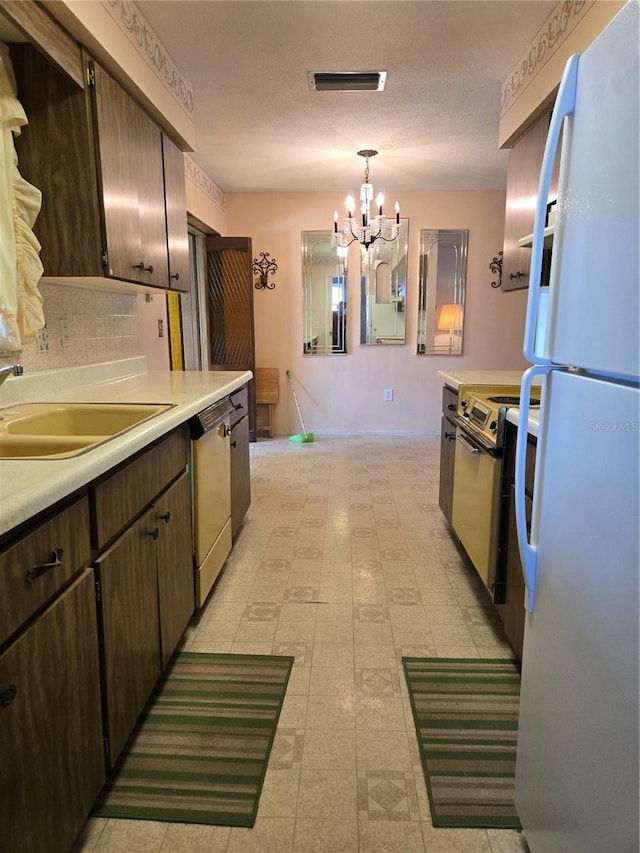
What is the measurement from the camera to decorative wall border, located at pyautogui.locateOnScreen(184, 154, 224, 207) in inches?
165

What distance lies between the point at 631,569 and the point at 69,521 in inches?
40.1

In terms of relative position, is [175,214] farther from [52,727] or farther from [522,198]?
[52,727]

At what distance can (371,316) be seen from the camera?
5.55 meters

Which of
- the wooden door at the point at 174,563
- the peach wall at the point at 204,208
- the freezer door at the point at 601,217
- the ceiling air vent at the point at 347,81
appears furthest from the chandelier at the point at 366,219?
the freezer door at the point at 601,217

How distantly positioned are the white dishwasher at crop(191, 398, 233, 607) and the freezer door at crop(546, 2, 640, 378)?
139 centimetres

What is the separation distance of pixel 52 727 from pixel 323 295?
4955mm

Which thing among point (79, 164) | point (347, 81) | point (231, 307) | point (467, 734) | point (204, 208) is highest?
point (347, 81)

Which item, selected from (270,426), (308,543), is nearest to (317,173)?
(270,426)

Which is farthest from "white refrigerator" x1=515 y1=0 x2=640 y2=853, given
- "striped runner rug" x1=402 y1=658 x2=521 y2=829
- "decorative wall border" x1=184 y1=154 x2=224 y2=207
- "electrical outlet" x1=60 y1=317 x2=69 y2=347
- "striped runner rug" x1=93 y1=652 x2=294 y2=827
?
"decorative wall border" x1=184 y1=154 x2=224 y2=207

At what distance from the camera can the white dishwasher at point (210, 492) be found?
2.03m

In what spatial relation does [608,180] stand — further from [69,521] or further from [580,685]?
[69,521]

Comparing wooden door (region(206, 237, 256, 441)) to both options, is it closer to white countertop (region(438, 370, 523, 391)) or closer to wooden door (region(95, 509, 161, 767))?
white countertop (region(438, 370, 523, 391))

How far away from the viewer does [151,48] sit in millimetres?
2303

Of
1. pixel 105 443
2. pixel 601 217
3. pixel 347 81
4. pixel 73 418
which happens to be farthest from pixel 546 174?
pixel 347 81
